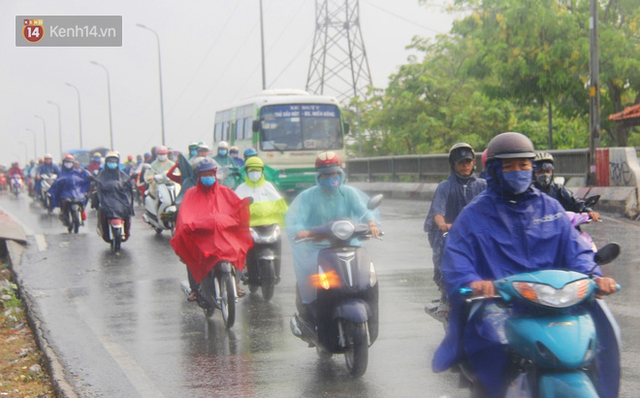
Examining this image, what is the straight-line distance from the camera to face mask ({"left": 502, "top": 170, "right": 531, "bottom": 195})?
13.4 ft

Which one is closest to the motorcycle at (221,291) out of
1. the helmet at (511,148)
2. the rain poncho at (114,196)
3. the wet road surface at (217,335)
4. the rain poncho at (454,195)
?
the wet road surface at (217,335)

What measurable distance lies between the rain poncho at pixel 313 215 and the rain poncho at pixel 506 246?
2.51 meters

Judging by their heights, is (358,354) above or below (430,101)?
below

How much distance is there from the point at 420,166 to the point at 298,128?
4.12 m

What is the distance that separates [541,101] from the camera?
97.9 feet

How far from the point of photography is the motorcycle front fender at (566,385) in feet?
11.7

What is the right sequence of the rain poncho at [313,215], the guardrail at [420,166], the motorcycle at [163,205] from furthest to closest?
the guardrail at [420,166]
the motorcycle at [163,205]
the rain poncho at [313,215]

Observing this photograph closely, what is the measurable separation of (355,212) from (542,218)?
9.87ft

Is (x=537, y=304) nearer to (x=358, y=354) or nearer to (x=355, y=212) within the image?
(x=358, y=354)

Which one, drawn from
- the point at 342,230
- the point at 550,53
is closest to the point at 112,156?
the point at 342,230

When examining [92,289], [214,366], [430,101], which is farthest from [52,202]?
[430,101]

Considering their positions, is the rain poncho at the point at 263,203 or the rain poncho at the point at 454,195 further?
the rain poncho at the point at 263,203

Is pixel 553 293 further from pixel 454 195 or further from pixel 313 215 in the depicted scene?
pixel 454 195

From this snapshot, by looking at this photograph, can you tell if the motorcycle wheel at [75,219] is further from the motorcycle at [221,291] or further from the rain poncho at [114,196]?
the motorcycle at [221,291]
